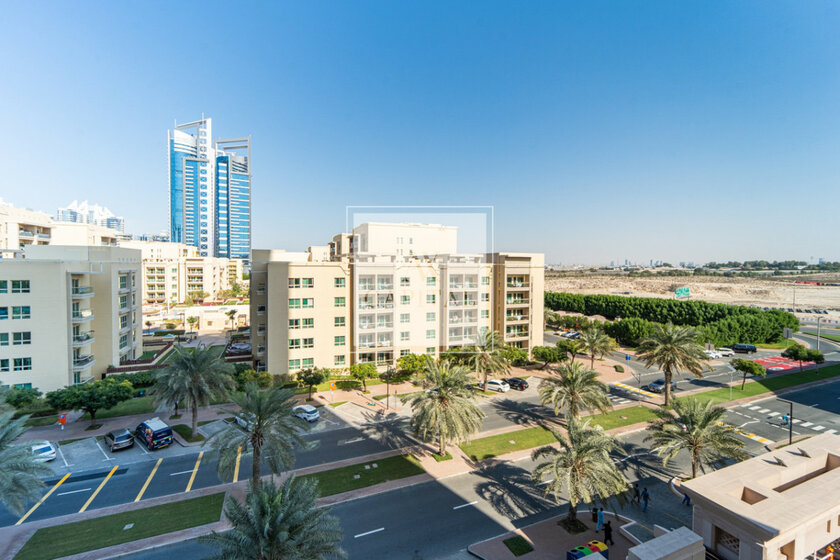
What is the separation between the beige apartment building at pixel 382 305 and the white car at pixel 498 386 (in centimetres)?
701

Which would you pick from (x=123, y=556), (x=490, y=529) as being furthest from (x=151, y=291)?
(x=490, y=529)

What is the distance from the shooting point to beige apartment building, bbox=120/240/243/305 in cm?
11375

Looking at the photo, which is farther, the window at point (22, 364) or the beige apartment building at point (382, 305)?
the beige apartment building at point (382, 305)

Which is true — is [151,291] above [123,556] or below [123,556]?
above

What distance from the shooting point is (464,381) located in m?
27.2

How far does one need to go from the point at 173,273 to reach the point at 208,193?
2901 inches

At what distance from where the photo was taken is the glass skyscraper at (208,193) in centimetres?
17175

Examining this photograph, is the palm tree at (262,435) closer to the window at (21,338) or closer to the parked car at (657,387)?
the window at (21,338)

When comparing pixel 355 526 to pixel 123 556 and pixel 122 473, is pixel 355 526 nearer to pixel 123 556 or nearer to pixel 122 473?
pixel 123 556

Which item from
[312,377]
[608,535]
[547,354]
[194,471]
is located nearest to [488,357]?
[547,354]

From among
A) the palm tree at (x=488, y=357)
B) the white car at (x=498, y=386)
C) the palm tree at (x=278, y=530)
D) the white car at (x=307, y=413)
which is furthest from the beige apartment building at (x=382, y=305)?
the palm tree at (x=278, y=530)

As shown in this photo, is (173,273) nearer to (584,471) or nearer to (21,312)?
(21,312)

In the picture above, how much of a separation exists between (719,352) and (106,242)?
101956mm

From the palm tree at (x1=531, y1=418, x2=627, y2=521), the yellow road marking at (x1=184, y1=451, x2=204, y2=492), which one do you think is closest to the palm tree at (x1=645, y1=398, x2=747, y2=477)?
the palm tree at (x1=531, y1=418, x2=627, y2=521)
